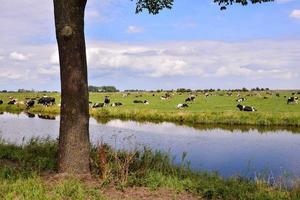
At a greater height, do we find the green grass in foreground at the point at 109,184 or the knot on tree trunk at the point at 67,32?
the knot on tree trunk at the point at 67,32

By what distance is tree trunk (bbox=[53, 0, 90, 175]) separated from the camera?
38.7ft

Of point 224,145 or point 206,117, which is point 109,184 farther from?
point 206,117

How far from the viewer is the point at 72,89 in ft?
38.6

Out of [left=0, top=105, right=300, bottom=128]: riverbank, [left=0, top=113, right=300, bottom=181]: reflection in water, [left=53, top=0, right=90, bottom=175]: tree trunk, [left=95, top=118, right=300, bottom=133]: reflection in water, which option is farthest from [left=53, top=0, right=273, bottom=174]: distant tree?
[left=0, top=105, right=300, bottom=128]: riverbank

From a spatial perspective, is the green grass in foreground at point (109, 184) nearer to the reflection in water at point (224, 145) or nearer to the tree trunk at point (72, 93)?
the tree trunk at point (72, 93)

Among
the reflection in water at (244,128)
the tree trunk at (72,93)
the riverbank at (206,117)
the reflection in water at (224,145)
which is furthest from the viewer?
the riverbank at (206,117)

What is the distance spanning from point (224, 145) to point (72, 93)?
2025cm

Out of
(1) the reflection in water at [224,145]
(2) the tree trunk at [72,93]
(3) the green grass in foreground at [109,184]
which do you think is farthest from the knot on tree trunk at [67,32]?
(1) the reflection in water at [224,145]

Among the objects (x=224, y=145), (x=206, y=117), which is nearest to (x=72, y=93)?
(x=224, y=145)

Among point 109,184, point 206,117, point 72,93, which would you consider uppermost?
point 72,93

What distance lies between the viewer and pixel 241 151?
1096 inches

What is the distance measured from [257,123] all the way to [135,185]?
3537 centimetres

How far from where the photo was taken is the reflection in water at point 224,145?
22000 mm

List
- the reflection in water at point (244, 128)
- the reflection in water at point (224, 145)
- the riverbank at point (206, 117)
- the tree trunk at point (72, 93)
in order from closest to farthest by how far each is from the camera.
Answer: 1. the tree trunk at point (72, 93)
2. the reflection in water at point (224, 145)
3. the reflection in water at point (244, 128)
4. the riverbank at point (206, 117)
